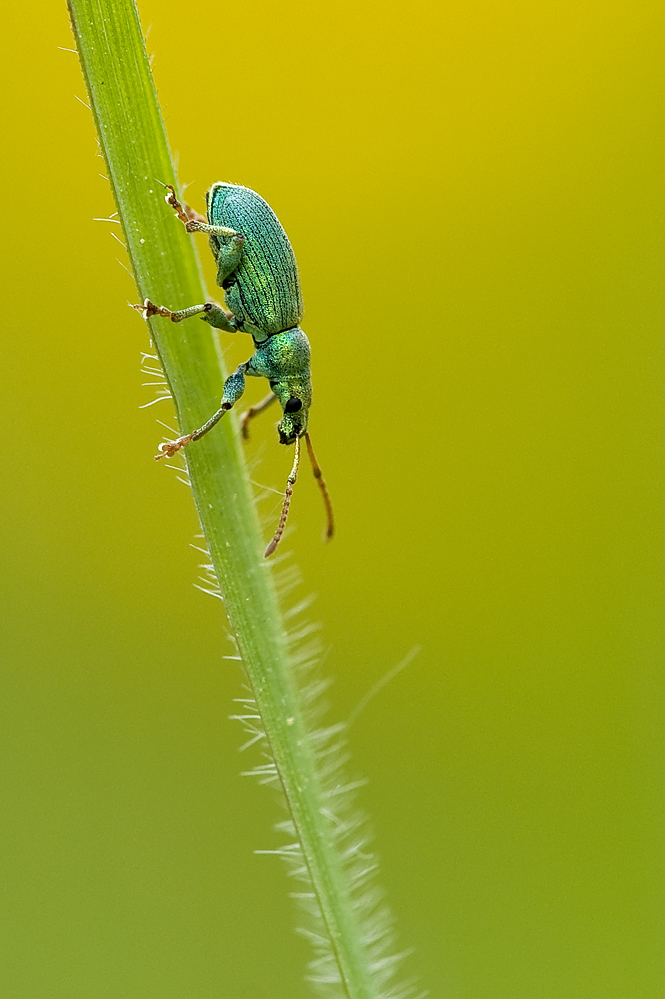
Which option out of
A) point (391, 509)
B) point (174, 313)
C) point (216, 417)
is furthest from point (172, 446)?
point (391, 509)

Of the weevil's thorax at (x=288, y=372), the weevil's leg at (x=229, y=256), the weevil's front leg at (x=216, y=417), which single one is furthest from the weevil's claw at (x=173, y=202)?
the weevil's thorax at (x=288, y=372)

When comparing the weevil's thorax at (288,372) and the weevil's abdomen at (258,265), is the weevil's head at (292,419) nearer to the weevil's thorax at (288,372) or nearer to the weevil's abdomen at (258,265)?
the weevil's thorax at (288,372)

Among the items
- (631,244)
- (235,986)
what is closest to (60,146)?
(631,244)

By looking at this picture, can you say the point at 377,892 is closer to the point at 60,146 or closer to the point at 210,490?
the point at 210,490

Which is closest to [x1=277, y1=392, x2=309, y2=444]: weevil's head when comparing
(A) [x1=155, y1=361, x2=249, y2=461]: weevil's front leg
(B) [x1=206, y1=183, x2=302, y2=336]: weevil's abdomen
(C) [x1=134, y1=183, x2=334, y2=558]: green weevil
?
(C) [x1=134, y1=183, x2=334, y2=558]: green weevil

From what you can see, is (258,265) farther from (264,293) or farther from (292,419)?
(292,419)
